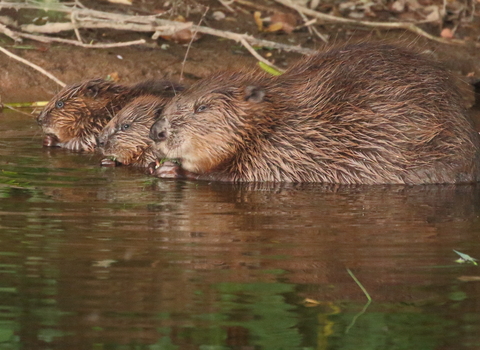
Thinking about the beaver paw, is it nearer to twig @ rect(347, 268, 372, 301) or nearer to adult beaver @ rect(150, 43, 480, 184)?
adult beaver @ rect(150, 43, 480, 184)

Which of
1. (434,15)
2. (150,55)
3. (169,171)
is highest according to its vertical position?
(434,15)

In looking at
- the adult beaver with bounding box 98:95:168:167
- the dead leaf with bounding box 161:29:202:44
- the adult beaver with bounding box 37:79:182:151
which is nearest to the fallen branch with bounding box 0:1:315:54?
the adult beaver with bounding box 37:79:182:151

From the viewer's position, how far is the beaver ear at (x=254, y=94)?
563cm

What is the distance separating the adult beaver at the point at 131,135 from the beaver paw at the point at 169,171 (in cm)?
52

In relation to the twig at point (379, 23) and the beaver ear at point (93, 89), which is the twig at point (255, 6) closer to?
the twig at point (379, 23)

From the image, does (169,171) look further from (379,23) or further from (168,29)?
(379,23)

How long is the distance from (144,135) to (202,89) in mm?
717

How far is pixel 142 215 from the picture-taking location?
4.43 m

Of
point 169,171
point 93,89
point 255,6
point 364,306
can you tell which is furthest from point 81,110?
point 364,306

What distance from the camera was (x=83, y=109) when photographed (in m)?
6.98

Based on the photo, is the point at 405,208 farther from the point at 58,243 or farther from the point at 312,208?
the point at 58,243

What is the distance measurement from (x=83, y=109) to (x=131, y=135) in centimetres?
86

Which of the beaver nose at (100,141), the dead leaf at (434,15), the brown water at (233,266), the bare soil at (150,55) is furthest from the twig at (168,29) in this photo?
the dead leaf at (434,15)

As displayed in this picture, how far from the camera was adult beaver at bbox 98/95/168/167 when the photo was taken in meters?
6.22
